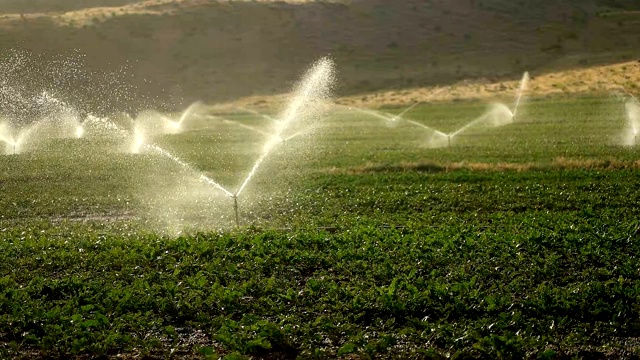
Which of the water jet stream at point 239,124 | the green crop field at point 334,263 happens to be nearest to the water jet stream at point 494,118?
the water jet stream at point 239,124

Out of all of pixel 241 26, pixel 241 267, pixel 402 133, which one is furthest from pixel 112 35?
pixel 241 267

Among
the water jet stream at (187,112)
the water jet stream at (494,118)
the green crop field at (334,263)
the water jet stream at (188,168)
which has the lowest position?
the water jet stream at (187,112)

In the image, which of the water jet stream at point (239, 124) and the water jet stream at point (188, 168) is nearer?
the water jet stream at point (188, 168)

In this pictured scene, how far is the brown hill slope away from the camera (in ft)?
283

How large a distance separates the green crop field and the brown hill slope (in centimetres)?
5250

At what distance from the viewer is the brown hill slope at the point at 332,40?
86.2 metres

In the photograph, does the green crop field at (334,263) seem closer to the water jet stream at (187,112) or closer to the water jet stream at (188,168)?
the water jet stream at (188,168)

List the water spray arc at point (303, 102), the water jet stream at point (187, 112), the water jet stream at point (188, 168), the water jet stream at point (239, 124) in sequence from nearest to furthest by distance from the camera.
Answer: the water jet stream at point (188, 168) → the water spray arc at point (303, 102) → the water jet stream at point (239, 124) → the water jet stream at point (187, 112)

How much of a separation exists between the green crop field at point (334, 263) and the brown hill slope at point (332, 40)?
172 ft

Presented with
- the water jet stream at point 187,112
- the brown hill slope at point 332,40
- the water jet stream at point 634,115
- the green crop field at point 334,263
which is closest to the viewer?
the green crop field at point 334,263

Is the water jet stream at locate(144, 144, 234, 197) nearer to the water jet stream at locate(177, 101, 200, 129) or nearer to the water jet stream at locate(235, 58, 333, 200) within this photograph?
the water jet stream at locate(235, 58, 333, 200)

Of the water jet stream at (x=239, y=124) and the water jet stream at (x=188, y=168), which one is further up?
the water jet stream at (x=188, y=168)

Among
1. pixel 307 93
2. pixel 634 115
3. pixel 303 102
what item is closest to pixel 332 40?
pixel 303 102

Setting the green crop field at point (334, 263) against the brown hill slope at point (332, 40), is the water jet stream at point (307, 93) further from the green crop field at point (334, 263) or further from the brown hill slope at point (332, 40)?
the green crop field at point (334, 263)
